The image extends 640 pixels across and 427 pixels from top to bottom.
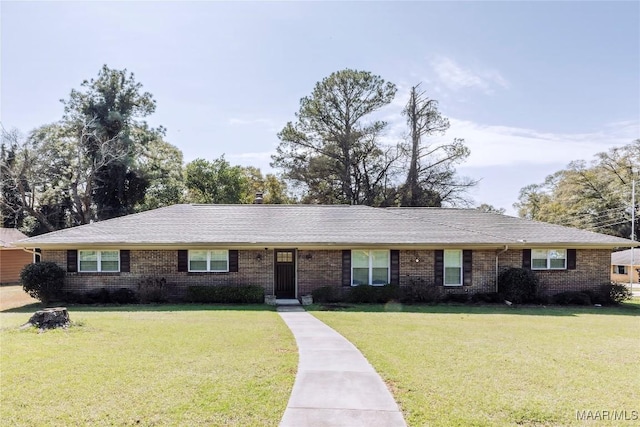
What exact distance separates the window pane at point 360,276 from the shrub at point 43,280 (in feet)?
35.7

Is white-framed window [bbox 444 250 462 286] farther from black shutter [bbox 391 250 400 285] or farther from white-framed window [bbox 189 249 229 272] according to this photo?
white-framed window [bbox 189 249 229 272]

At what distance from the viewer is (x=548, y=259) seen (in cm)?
1858

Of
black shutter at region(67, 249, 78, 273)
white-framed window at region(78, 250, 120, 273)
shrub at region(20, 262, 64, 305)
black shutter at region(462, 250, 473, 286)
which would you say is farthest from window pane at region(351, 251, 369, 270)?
shrub at region(20, 262, 64, 305)

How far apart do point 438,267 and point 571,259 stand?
18.8 ft

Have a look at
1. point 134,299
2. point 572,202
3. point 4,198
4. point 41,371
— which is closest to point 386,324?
point 41,371

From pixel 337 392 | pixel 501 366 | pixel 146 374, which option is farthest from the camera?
pixel 501 366

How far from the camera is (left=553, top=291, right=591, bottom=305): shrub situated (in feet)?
58.4

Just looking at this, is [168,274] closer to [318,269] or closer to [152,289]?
[152,289]

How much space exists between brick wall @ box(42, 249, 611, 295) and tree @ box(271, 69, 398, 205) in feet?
65.8

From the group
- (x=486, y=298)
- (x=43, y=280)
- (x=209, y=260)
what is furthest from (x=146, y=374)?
(x=486, y=298)

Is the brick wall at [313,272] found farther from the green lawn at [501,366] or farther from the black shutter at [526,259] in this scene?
the green lawn at [501,366]

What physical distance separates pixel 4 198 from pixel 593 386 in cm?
3920

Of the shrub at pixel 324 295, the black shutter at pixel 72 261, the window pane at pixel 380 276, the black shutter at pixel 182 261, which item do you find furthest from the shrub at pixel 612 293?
the black shutter at pixel 72 261

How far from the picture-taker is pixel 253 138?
29859mm
